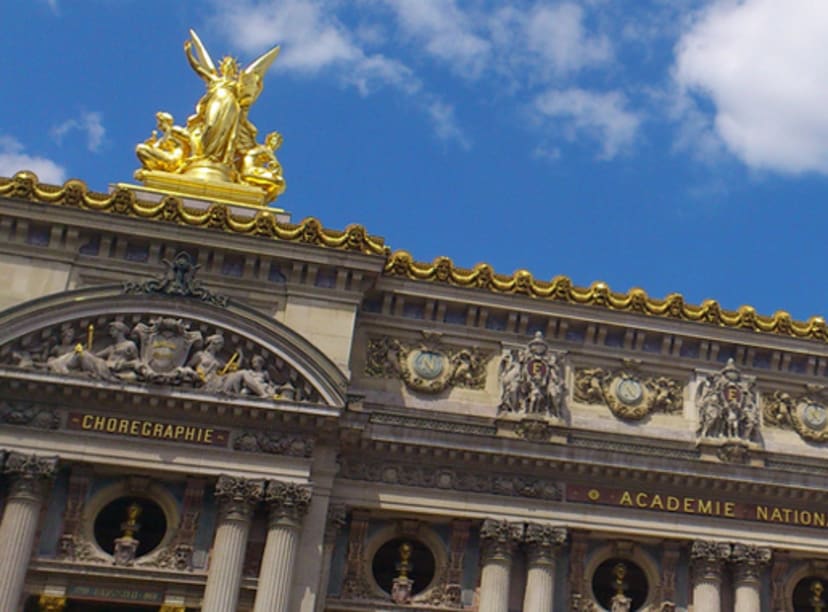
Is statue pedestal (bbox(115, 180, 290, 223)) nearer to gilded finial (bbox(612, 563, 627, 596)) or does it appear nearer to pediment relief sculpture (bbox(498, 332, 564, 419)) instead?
pediment relief sculpture (bbox(498, 332, 564, 419))

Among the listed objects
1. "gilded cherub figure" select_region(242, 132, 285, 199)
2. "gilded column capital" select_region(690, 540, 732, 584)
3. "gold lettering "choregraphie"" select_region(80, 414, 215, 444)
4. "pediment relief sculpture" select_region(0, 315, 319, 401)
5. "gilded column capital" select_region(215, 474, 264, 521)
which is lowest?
"gilded column capital" select_region(215, 474, 264, 521)

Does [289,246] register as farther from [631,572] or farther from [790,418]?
[790,418]

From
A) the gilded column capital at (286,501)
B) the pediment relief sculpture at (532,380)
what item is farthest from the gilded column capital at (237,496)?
the pediment relief sculpture at (532,380)

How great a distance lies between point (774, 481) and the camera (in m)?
28.9

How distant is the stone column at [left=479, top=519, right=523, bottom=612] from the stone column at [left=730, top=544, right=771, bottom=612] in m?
5.23

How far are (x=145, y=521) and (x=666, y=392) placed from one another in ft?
42.1

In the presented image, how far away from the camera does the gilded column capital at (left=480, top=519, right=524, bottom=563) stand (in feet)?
90.3

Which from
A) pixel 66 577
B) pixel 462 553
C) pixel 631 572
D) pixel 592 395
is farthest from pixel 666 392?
pixel 66 577

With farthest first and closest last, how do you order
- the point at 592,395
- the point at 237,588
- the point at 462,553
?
the point at 592,395
the point at 462,553
the point at 237,588

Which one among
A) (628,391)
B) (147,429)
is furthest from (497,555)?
(147,429)

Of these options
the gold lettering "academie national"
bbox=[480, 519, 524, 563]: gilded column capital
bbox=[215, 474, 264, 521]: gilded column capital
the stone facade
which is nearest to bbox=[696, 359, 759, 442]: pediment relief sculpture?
the stone facade

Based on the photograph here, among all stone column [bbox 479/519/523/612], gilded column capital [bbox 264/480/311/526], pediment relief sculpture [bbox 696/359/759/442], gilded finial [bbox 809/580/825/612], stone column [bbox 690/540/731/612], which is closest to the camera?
gilded column capital [bbox 264/480/311/526]

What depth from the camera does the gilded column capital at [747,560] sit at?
93.1ft

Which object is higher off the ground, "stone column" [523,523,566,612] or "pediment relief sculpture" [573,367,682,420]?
"pediment relief sculpture" [573,367,682,420]
